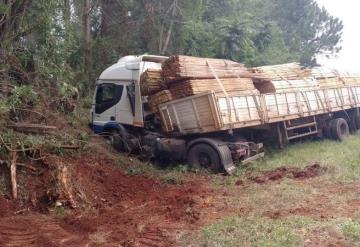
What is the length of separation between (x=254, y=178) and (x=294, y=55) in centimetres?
1948

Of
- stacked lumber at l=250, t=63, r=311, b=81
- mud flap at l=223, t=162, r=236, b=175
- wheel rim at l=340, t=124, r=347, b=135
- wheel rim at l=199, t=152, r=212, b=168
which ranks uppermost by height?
stacked lumber at l=250, t=63, r=311, b=81

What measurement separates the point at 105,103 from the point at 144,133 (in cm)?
167

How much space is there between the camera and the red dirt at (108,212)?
21.6 feet

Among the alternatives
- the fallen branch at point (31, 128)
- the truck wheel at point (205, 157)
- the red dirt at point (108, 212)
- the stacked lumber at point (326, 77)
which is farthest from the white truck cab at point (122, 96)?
the stacked lumber at point (326, 77)

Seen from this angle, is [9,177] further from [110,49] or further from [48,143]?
[110,49]

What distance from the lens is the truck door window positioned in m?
13.0

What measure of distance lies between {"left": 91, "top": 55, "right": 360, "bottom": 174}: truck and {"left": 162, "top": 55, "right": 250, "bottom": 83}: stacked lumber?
0.59 metres

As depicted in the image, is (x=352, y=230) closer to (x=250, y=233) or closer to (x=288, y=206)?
(x=250, y=233)

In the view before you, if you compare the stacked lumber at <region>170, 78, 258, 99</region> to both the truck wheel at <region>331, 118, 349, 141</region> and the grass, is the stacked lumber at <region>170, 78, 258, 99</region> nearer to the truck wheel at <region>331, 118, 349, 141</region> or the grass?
the grass

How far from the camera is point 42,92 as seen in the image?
10.1 metres

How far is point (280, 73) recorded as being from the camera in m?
14.2

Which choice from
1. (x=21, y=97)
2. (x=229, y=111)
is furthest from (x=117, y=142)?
(x=21, y=97)

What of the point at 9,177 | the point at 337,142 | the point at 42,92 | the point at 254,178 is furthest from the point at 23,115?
the point at 337,142

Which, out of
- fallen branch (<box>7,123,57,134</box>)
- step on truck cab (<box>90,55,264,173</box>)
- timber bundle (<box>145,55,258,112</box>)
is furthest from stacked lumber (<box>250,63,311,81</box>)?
fallen branch (<box>7,123,57,134</box>)
